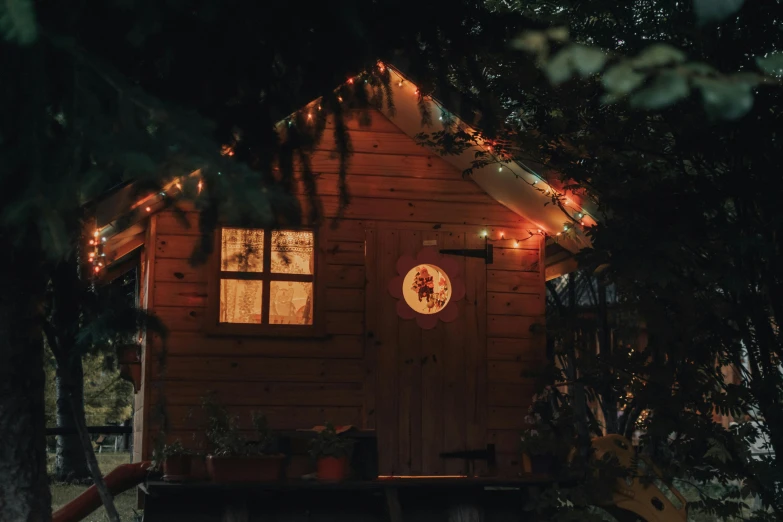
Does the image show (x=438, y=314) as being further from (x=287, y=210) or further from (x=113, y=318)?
(x=287, y=210)

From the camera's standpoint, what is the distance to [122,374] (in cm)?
763

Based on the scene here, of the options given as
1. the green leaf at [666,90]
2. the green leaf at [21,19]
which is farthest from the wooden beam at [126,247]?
the green leaf at [666,90]

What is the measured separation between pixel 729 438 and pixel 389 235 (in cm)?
339

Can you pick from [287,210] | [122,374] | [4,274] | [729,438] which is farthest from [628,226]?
[122,374]

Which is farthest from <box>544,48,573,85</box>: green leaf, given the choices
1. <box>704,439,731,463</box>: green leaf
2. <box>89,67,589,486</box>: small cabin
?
<box>89,67,589,486</box>: small cabin

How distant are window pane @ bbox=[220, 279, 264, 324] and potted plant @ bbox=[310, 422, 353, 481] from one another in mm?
1095

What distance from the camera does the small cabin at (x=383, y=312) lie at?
6961 millimetres

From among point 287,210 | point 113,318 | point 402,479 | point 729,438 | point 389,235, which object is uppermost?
point 389,235

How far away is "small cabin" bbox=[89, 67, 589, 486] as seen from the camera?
22.8ft

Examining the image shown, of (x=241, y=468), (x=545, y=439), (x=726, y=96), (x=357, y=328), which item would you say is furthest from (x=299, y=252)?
(x=726, y=96)

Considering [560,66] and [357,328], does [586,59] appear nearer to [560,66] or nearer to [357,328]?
[560,66]

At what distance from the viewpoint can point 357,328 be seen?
7.28m

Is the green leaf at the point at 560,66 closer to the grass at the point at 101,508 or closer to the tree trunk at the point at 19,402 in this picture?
the tree trunk at the point at 19,402

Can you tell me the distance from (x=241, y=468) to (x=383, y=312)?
1698 mm
